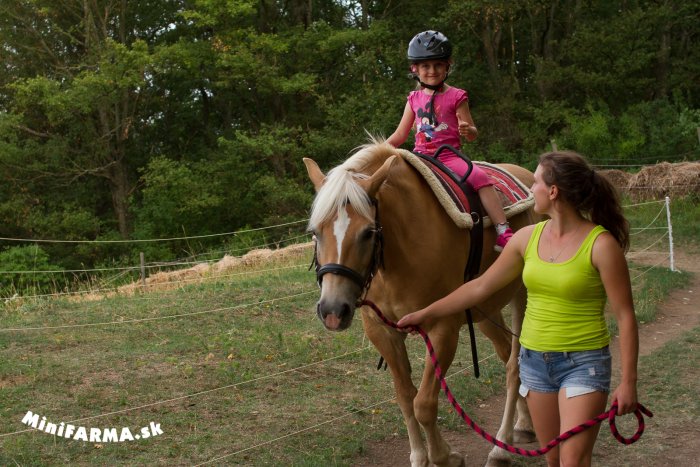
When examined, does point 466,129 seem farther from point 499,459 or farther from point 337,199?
point 499,459

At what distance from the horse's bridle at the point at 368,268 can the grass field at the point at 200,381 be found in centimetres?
170

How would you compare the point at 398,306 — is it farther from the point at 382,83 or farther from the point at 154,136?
the point at 154,136

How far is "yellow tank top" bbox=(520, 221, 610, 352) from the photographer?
9.19 ft

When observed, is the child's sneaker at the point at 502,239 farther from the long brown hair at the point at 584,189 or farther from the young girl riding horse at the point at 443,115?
the long brown hair at the point at 584,189

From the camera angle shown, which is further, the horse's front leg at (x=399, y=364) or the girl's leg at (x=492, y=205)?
the girl's leg at (x=492, y=205)

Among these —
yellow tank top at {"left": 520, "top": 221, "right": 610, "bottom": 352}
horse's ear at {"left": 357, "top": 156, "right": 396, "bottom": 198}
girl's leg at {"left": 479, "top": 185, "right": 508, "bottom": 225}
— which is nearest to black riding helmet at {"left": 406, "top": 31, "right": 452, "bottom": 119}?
girl's leg at {"left": 479, "top": 185, "right": 508, "bottom": 225}

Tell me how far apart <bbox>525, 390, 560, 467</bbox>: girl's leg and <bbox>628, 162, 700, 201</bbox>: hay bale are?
14726 millimetres

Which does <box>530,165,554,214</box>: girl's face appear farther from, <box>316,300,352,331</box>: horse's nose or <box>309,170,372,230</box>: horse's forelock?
<box>316,300,352,331</box>: horse's nose

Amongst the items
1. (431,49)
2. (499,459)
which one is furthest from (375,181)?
(499,459)

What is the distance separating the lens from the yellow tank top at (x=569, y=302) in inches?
110

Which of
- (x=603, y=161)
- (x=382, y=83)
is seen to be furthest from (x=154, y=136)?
(x=603, y=161)

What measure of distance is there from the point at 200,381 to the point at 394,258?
3.10 metres

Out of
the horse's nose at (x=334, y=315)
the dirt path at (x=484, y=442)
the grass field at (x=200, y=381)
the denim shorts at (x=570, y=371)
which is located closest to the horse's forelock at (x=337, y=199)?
the horse's nose at (x=334, y=315)

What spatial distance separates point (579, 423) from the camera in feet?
9.02
